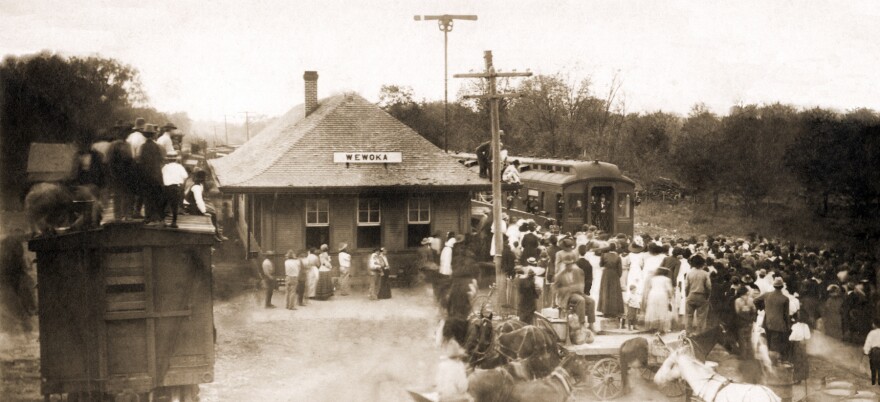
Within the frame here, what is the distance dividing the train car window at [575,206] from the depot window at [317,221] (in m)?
5.07

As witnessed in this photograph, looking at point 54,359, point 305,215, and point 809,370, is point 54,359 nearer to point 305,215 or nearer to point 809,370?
point 305,215

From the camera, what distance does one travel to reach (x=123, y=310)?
7031 mm

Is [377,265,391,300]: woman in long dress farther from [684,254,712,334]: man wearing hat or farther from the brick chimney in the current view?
[684,254,712,334]: man wearing hat

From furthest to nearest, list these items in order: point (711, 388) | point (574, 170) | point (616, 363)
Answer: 1. point (574, 170)
2. point (616, 363)
3. point (711, 388)

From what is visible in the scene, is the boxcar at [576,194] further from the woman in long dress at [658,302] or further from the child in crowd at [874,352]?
the child in crowd at [874,352]

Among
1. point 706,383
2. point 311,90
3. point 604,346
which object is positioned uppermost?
point 311,90

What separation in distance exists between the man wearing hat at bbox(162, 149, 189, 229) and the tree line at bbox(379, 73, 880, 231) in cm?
386

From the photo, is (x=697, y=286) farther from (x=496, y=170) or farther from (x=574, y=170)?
(x=574, y=170)

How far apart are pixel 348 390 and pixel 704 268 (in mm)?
5072

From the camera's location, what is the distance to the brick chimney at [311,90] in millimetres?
10797

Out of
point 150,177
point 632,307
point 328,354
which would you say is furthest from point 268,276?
point 632,307

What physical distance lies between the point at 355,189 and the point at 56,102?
4.14 meters

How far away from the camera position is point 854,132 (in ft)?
39.1

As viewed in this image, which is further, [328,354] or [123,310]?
[328,354]
